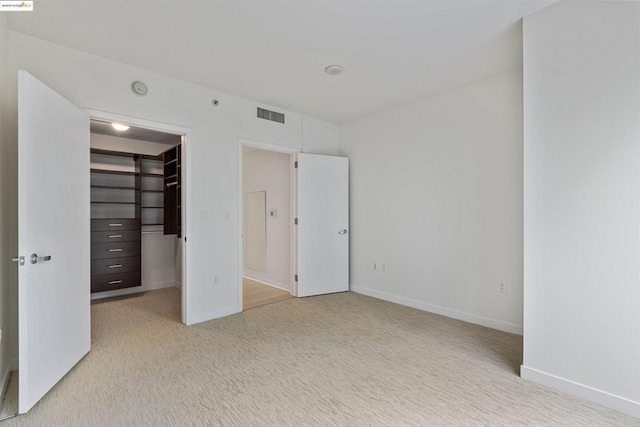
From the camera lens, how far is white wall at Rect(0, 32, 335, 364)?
248 cm

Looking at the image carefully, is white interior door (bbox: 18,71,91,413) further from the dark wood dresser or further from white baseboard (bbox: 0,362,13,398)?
the dark wood dresser

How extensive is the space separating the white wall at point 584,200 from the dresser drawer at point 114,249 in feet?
16.5

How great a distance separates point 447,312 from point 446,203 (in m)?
1.31

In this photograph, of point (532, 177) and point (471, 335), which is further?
point (471, 335)

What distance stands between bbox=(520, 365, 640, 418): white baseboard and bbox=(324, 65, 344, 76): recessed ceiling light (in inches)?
119

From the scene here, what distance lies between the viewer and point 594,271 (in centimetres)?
200

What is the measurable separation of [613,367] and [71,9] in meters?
4.37

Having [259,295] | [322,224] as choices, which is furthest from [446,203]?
[259,295]

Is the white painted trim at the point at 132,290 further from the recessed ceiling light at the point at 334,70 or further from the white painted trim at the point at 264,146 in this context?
the recessed ceiling light at the point at 334,70

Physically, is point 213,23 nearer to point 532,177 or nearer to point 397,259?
point 532,177

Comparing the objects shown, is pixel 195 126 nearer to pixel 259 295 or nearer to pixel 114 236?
pixel 114 236

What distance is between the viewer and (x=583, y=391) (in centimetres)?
203

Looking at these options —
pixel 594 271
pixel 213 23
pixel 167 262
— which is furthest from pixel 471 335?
pixel 167 262

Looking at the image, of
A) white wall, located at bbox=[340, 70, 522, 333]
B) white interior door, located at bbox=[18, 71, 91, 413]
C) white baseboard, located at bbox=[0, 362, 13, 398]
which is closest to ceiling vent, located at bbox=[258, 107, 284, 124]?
white wall, located at bbox=[340, 70, 522, 333]
